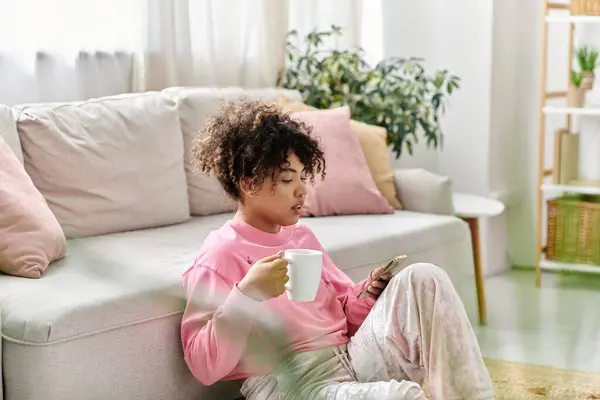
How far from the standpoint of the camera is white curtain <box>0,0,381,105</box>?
6.42ft

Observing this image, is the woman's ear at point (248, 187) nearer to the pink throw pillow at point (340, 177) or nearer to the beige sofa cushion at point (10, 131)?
the beige sofa cushion at point (10, 131)

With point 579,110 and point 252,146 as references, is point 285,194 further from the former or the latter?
point 579,110

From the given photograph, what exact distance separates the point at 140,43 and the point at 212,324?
1.17m

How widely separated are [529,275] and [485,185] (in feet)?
7.93

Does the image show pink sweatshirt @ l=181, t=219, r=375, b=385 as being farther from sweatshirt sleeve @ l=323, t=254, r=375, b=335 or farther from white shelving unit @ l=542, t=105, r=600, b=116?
white shelving unit @ l=542, t=105, r=600, b=116

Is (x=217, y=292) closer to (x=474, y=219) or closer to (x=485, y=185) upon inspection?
(x=474, y=219)

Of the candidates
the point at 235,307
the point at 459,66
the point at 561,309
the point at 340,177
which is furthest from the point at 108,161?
the point at 561,309

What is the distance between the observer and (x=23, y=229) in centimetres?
144

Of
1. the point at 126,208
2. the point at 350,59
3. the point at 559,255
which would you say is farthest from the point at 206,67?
the point at 559,255

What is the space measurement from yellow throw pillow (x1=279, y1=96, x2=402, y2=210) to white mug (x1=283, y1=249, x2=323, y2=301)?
1212 mm

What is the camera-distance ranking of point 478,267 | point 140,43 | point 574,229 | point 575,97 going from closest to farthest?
point 574,229, point 140,43, point 478,267, point 575,97

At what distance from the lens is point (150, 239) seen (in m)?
1.75

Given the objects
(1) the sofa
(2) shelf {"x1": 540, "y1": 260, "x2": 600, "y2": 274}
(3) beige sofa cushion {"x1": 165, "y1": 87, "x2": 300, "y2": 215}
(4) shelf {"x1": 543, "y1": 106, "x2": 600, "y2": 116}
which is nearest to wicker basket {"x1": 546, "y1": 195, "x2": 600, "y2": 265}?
(2) shelf {"x1": 540, "y1": 260, "x2": 600, "y2": 274}

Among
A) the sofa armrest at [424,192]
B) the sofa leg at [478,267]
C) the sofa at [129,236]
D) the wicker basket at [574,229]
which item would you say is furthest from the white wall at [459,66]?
the wicker basket at [574,229]
